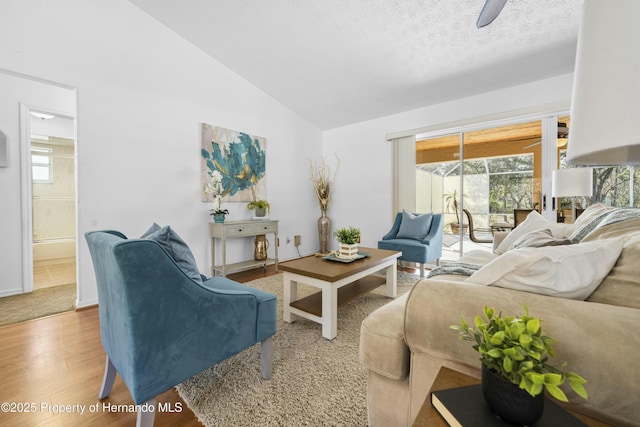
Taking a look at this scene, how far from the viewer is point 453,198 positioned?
14.5 feet

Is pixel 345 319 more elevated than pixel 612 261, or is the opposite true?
pixel 612 261

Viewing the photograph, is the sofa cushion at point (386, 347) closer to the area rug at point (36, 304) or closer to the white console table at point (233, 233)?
the white console table at point (233, 233)

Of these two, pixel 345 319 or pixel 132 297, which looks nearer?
pixel 132 297

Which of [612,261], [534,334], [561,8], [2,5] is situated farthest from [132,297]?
[561,8]

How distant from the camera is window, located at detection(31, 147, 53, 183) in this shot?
4.29 metres

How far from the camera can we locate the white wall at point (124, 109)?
2480mm

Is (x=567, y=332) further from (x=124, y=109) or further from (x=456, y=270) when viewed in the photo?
(x=124, y=109)

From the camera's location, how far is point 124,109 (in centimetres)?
289

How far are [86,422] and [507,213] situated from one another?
4813 millimetres

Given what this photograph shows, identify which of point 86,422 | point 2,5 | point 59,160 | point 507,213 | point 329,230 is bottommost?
point 86,422

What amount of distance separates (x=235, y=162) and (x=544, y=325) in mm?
3731

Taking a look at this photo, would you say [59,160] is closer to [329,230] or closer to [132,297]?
[329,230]

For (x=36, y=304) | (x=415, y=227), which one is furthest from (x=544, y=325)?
(x=36, y=304)

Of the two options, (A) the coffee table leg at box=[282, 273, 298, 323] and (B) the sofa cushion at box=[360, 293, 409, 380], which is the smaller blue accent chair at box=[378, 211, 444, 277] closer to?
(A) the coffee table leg at box=[282, 273, 298, 323]
